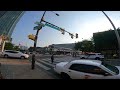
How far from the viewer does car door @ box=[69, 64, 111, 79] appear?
887 centimetres

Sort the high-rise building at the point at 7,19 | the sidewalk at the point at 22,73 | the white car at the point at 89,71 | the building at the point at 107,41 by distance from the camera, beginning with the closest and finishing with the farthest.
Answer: the white car at the point at 89,71, the sidewalk at the point at 22,73, the high-rise building at the point at 7,19, the building at the point at 107,41

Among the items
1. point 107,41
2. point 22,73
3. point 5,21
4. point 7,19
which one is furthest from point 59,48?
point 22,73

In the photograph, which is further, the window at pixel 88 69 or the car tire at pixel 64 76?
the car tire at pixel 64 76

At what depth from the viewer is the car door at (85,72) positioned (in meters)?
8.87

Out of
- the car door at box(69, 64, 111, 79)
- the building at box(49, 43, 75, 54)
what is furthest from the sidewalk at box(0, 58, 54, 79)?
the building at box(49, 43, 75, 54)

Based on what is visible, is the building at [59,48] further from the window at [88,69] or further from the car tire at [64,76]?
the window at [88,69]

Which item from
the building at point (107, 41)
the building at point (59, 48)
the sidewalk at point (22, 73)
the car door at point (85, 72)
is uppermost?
the building at point (107, 41)

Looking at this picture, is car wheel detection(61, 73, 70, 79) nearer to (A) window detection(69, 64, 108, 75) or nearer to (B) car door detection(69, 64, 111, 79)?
(B) car door detection(69, 64, 111, 79)

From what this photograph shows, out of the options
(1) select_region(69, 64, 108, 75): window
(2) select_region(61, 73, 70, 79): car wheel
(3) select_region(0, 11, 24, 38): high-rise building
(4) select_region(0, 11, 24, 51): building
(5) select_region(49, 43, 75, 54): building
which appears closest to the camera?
(1) select_region(69, 64, 108, 75): window

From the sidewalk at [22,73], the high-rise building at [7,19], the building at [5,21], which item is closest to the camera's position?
the sidewalk at [22,73]

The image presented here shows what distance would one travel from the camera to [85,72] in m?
9.15

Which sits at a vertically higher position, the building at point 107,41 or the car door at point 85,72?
the building at point 107,41

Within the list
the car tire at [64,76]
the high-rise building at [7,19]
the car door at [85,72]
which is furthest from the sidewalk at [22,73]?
the high-rise building at [7,19]
